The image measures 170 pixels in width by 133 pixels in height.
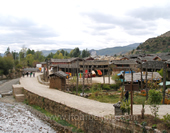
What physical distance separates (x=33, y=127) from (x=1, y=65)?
1735 inches

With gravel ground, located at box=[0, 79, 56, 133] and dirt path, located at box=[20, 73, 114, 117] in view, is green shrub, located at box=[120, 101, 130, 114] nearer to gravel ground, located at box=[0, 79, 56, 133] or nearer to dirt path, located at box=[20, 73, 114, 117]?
dirt path, located at box=[20, 73, 114, 117]

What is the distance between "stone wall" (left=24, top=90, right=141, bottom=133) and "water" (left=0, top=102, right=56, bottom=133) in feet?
4.23

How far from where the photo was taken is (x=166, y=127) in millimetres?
7141

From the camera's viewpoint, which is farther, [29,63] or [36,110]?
[29,63]

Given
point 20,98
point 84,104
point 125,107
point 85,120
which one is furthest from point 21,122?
point 125,107

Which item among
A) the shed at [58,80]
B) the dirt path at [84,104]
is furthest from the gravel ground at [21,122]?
the shed at [58,80]

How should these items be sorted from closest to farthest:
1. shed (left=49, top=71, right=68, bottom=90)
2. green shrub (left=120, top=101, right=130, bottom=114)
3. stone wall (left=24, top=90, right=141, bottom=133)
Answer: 1. stone wall (left=24, top=90, right=141, bottom=133)
2. green shrub (left=120, top=101, right=130, bottom=114)
3. shed (left=49, top=71, right=68, bottom=90)

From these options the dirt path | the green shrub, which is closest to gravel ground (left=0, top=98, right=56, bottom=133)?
the dirt path

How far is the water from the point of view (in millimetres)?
11164

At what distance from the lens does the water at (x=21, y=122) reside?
36.6 feet

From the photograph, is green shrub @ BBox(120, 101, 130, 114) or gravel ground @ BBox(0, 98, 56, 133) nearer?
green shrub @ BBox(120, 101, 130, 114)

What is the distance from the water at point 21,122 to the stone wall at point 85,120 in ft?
4.23

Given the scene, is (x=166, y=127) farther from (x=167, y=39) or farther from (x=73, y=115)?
(x=167, y=39)

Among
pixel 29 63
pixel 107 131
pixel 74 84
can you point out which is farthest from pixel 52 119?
pixel 29 63
